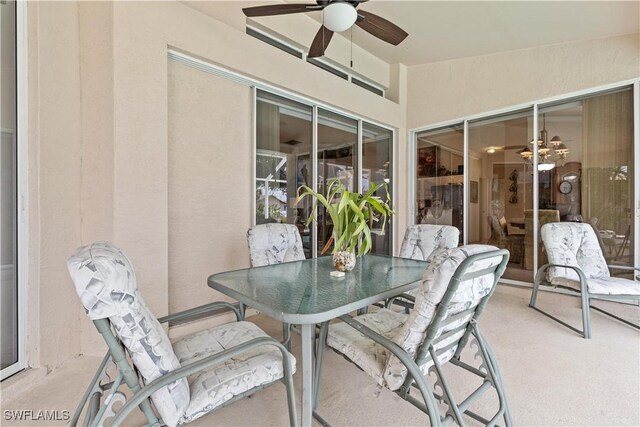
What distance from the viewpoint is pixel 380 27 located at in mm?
2299

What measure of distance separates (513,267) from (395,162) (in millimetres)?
2262

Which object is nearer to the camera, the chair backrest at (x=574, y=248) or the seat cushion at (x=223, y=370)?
the seat cushion at (x=223, y=370)

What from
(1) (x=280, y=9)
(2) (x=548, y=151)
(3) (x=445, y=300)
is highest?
(1) (x=280, y=9)

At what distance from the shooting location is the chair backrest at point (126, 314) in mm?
985

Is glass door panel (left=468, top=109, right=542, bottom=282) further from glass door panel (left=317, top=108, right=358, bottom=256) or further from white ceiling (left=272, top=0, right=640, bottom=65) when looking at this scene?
glass door panel (left=317, top=108, right=358, bottom=256)

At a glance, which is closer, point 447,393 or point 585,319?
point 447,393

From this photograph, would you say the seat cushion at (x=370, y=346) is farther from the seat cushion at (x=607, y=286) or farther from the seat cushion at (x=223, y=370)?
A: the seat cushion at (x=607, y=286)

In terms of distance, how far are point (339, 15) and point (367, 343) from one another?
2015 mm

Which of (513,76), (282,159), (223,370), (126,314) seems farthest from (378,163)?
(126,314)

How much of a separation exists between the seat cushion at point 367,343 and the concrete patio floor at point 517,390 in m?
0.42

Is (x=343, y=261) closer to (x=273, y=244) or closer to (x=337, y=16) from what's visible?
(x=273, y=244)

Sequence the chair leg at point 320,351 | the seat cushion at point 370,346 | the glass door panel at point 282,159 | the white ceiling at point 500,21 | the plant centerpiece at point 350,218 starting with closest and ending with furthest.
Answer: the seat cushion at point 370,346 < the chair leg at point 320,351 < the plant centerpiece at point 350,218 < the white ceiling at point 500,21 < the glass door panel at point 282,159

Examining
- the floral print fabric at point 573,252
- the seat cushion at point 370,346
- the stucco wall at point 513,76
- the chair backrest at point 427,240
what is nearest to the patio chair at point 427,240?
the chair backrest at point 427,240

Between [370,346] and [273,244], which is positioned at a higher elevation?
[273,244]
